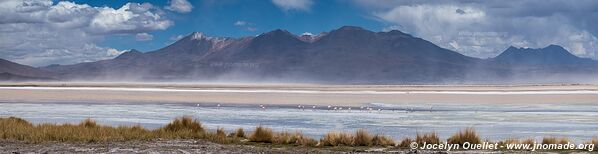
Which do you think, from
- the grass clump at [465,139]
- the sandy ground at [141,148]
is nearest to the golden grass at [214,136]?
the grass clump at [465,139]

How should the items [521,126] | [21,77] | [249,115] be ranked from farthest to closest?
[21,77], [249,115], [521,126]

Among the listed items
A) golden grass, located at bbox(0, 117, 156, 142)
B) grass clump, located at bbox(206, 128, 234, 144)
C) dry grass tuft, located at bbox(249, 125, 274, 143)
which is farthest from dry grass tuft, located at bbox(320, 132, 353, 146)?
golden grass, located at bbox(0, 117, 156, 142)

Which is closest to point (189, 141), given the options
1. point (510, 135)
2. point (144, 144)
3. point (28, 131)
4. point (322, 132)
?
point (144, 144)

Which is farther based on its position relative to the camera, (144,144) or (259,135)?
(259,135)

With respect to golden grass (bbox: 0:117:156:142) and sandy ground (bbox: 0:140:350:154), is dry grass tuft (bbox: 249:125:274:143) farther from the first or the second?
golden grass (bbox: 0:117:156:142)

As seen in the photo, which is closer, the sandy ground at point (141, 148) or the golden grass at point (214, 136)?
the sandy ground at point (141, 148)

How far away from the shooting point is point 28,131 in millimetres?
17000

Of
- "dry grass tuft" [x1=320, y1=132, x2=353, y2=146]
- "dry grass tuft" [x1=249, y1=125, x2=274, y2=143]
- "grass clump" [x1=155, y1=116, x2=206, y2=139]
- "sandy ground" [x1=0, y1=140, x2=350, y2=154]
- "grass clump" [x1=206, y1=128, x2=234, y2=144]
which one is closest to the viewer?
"sandy ground" [x1=0, y1=140, x2=350, y2=154]

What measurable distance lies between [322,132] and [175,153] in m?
7.97

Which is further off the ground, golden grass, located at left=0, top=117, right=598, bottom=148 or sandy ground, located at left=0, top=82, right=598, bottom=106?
sandy ground, located at left=0, top=82, right=598, bottom=106

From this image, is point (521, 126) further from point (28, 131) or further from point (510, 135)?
point (28, 131)

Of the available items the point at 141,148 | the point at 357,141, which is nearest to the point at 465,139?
Answer: the point at 357,141

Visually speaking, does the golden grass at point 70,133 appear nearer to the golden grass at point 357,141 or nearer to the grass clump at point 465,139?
the golden grass at point 357,141

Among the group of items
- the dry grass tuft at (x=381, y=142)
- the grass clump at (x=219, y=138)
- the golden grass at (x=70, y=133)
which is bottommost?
the dry grass tuft at (x=381, y=142)
